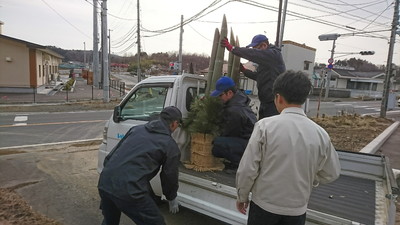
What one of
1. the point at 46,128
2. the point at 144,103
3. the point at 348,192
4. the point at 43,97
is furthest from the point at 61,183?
the point at 43,97

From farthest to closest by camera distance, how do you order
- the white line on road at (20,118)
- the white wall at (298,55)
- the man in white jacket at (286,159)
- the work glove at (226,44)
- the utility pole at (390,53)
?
the white wall at (298,55) < the utility pole at (390,53) < the white line on road at (20,118) < the work glove at (226,44) < the man in white jacket at (286,159)

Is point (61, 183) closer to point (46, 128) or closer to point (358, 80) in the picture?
point (46, 128)

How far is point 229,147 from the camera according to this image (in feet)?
12.3

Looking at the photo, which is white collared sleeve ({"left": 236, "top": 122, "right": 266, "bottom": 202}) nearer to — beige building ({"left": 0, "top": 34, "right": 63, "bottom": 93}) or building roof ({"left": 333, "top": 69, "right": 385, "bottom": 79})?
beige building ({"left": 0, "top": 34, "right": 63, "bottom": 93})

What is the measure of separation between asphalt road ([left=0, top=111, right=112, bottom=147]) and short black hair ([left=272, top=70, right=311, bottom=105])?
27.4 feet

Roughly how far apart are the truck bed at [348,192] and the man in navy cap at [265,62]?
1.09 metres

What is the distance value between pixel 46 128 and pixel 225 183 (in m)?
9.29

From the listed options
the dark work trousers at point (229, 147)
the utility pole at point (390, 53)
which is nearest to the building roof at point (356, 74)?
the utility pole at point (390, 53)

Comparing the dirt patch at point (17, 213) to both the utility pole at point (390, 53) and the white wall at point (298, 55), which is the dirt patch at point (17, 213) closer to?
the utility pole at point (390, 53)

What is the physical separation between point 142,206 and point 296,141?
4.37 ft

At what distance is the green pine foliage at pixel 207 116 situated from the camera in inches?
148

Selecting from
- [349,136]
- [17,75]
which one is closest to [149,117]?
[349,136]

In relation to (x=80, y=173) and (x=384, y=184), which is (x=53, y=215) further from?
(x=384, y=184)

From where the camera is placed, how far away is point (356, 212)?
277cm
